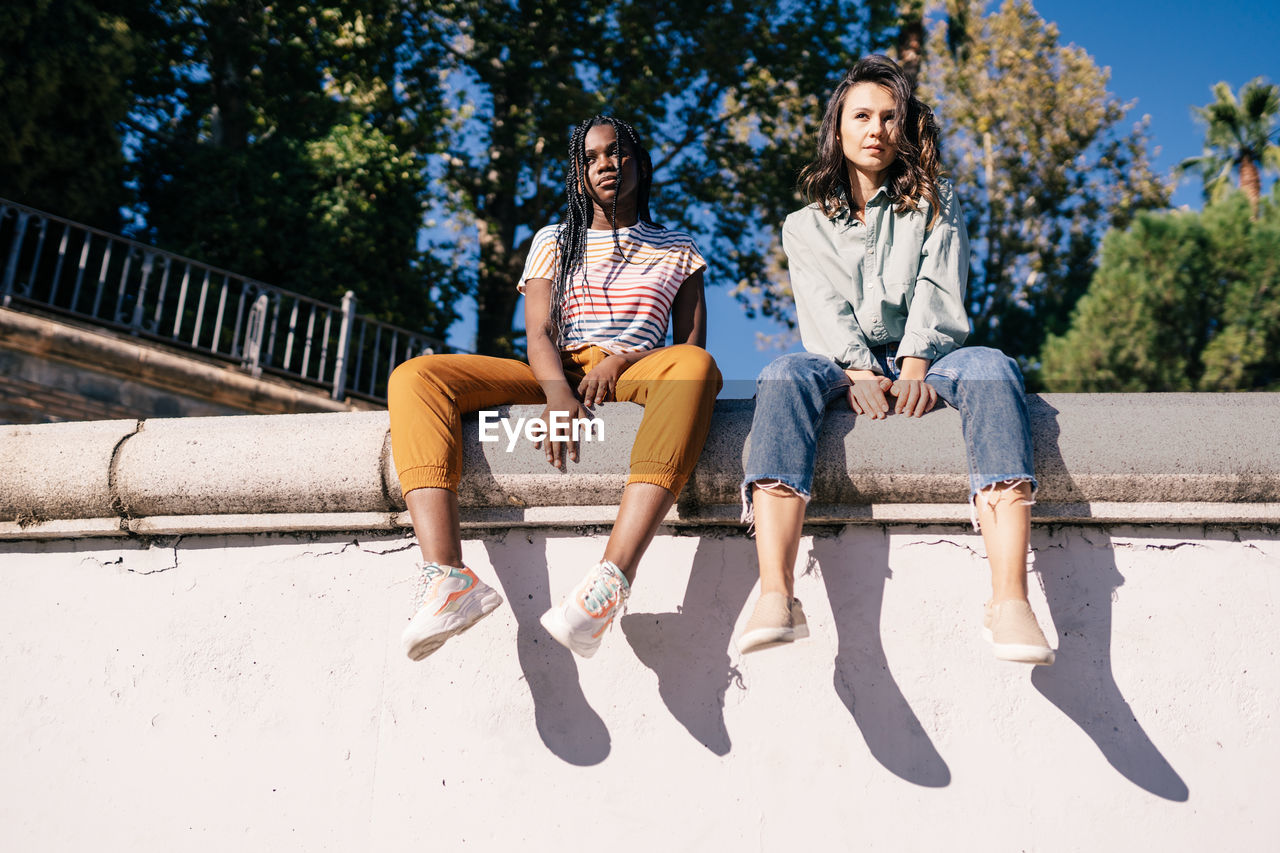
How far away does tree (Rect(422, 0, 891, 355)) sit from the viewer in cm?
1119

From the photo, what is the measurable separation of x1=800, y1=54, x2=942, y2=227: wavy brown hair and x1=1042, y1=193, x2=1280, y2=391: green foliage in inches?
515

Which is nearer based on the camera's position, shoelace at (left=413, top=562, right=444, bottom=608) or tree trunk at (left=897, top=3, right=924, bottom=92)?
shoelace at (left=413, top=562, right=444, bottom=608)

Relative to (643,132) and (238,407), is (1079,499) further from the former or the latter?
(643,132)

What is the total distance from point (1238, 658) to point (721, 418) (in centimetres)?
116

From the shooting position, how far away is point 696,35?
11.5 m

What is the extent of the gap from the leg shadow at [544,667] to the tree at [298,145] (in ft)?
29.3

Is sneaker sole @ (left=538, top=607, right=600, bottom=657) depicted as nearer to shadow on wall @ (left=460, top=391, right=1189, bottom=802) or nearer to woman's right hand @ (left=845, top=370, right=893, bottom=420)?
shadow on wall @ (left=460, top=391, right=1189, bottom=802)

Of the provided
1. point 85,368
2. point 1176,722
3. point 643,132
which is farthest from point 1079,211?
point 1176,722

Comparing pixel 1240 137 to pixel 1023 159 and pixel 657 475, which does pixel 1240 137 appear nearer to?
pixel 1023 159

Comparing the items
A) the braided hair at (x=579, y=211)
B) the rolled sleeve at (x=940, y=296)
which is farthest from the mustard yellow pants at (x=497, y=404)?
the rolled sleeve at (x=940, y=296)

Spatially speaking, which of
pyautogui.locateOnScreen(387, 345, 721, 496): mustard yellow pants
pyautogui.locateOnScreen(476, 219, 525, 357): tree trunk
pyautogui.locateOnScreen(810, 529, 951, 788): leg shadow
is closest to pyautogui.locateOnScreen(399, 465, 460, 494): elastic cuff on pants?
pyautogui.locateOnScreen(387, 345, 721, 496): mustard yellow pants

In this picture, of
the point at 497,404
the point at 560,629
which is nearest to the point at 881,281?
the point at 497,404

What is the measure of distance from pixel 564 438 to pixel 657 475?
272mm

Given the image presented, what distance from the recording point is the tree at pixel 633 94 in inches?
440
